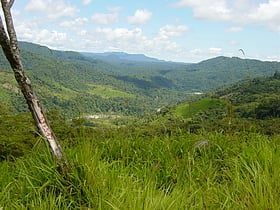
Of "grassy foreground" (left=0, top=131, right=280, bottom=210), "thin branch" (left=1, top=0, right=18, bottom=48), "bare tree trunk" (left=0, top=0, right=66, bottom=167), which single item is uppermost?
"thin branch" (left=1, top=0, right=18, bottom=48)

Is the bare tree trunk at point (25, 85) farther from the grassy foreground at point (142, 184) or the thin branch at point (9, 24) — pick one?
the grassy foreground at point (142, 184)

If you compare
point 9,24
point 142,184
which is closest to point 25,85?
point 9,24

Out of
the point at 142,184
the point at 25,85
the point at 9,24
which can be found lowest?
the point at 142,184

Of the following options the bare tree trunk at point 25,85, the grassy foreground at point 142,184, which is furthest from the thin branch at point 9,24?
the grassy foreground at point 142,184

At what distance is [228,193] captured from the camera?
2908 millimetres

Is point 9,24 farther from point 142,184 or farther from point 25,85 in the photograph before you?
point 142,184

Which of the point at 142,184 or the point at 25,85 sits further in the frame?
the point at 142,184

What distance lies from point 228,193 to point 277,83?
12659 cm

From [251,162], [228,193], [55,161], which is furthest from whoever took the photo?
[251,162]

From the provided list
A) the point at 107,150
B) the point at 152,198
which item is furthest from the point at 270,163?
the point at 107,150

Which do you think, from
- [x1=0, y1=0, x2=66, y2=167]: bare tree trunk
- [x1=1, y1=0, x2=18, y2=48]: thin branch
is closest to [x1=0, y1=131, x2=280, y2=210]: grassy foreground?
[x1=0, y1=0, x2=66, y2=167]: bare tree trunk

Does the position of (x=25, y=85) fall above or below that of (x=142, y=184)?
above

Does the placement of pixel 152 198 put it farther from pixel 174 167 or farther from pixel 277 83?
pixel 277 83

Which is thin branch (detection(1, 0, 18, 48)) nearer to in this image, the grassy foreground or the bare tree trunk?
the bare tree trunk
